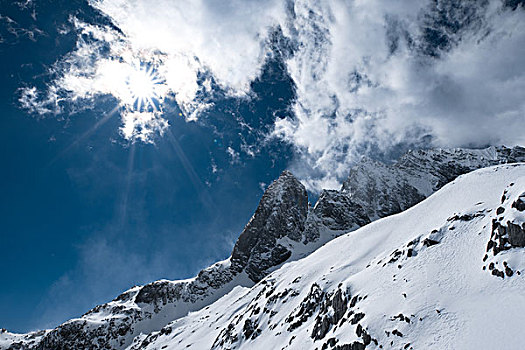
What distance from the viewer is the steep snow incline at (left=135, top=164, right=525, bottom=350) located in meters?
17.4

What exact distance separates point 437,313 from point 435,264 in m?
5.97

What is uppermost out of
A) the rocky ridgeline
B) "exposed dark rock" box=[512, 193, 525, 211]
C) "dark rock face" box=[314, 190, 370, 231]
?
"dark rock face" box=[314, 190, 370, 231]

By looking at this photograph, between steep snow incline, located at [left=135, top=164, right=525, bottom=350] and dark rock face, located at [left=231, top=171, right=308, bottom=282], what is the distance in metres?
78.7

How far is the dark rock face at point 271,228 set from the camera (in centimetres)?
12414

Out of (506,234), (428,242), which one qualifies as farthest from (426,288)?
(506,234)

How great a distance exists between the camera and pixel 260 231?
139625mm

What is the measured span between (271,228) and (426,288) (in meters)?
117

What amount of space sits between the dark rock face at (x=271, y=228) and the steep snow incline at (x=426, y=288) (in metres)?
78.7

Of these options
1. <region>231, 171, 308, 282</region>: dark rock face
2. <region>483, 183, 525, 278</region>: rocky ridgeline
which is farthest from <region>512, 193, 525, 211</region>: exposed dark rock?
<region>231, 171, 308, 282</region>: dark rock face

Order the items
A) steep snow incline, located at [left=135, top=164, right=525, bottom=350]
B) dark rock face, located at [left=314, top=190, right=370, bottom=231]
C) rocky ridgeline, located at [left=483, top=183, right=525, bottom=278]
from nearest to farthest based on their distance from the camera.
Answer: steep snow incline, located at [left=135, top=164, right=525, bottom=350], rocky ridgeline, located at [left=483, top=183, right=525, bottom=278], dark rock face, located at [left=314, top=190, right=370, bottom=231]

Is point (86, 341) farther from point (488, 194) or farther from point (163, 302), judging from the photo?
point (488, 194)

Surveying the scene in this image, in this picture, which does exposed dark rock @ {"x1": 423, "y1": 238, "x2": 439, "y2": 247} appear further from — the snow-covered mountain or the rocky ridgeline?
the rocky ridgeline

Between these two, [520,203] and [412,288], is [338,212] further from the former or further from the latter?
[520,203]

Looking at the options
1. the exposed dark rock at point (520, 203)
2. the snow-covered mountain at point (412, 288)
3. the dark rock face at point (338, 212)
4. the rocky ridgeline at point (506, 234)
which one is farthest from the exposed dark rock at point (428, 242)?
the dark rock face at point (338, 212)
